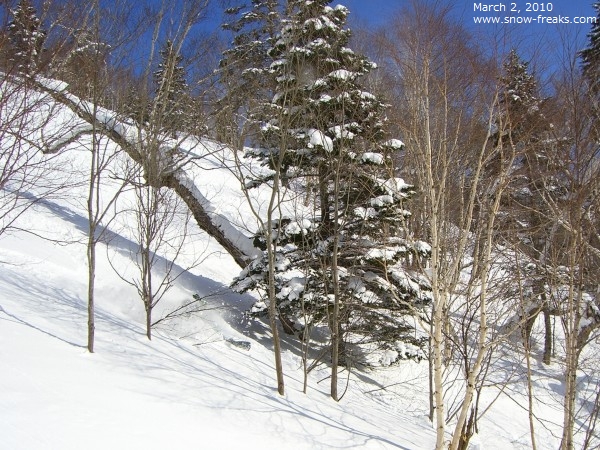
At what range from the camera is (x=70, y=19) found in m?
4.75

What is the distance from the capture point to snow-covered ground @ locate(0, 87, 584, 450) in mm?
3820

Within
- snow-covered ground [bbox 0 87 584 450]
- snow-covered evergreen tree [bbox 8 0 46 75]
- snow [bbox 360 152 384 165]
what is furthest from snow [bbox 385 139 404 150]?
snow-covered evergreen tree [bbox 8 0 46 75]

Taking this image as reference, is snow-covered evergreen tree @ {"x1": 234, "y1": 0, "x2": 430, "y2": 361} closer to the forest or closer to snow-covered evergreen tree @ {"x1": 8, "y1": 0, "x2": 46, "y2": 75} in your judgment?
the forest

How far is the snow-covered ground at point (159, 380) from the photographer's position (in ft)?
12.5

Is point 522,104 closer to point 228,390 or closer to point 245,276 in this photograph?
point 228,390

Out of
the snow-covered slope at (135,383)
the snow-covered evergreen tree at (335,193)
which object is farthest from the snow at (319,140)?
the snow-covered slope at (135,383)

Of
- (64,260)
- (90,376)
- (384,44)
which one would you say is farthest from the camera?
(64,260)

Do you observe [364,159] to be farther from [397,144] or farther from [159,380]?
[159,380]

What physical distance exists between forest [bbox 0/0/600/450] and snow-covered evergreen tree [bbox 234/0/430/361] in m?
0.04

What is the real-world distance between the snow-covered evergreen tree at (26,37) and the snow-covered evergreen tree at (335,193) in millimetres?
3098

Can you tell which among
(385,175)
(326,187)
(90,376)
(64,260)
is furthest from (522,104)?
(64,260)

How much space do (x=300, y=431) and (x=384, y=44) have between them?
4749 millimetres

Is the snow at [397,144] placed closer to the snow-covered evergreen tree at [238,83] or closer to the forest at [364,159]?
the forest at [364,159]

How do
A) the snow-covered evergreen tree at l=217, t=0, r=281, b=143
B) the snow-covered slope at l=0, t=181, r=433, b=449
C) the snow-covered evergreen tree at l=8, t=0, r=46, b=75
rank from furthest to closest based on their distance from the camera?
the snow-covered evergreen tree at l=217, t=0, r=281, b=143 < the snow-covered evergreen tree at l=8, t=0, r=46, b=75 < the snow-covered slope at l=0, t=181, r=433, b=449
